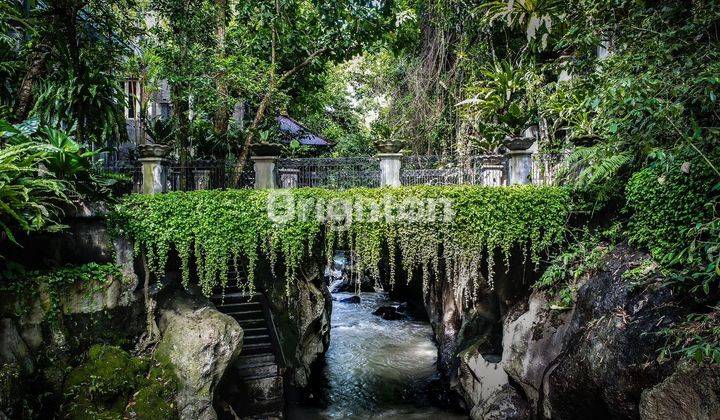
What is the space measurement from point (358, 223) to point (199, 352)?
123 inches

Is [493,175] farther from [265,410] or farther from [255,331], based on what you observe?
[265,410]

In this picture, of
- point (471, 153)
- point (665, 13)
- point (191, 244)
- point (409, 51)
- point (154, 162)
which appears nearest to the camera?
point (665, 13)

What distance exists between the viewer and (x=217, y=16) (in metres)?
9.07

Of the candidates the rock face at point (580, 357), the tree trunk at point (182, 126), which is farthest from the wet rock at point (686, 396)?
the tree trunk at point (182, 126)

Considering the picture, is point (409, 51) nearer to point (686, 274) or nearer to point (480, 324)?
point (480, 324)

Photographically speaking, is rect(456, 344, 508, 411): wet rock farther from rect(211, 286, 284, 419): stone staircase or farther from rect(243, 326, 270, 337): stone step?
rect(243, 326, 270, 337): stone step

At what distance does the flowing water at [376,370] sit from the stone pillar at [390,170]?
446 cm

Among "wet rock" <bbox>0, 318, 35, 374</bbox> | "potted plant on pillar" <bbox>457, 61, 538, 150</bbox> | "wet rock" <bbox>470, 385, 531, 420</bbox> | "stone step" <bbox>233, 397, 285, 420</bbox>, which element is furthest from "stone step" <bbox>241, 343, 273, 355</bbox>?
"potted plant on pillar" <bbox>457, 61, 538, 150</bbox>

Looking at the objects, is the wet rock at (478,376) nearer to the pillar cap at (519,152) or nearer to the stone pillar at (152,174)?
the pillar cap at (519,152)

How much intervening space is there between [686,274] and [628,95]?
2.27 metres

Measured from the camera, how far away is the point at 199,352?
6.55 meters

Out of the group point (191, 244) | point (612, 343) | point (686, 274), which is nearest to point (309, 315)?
point (191, 244)

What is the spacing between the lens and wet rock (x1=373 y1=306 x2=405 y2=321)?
14.5 meters

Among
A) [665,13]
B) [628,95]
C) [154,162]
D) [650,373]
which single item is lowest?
[650,373]
